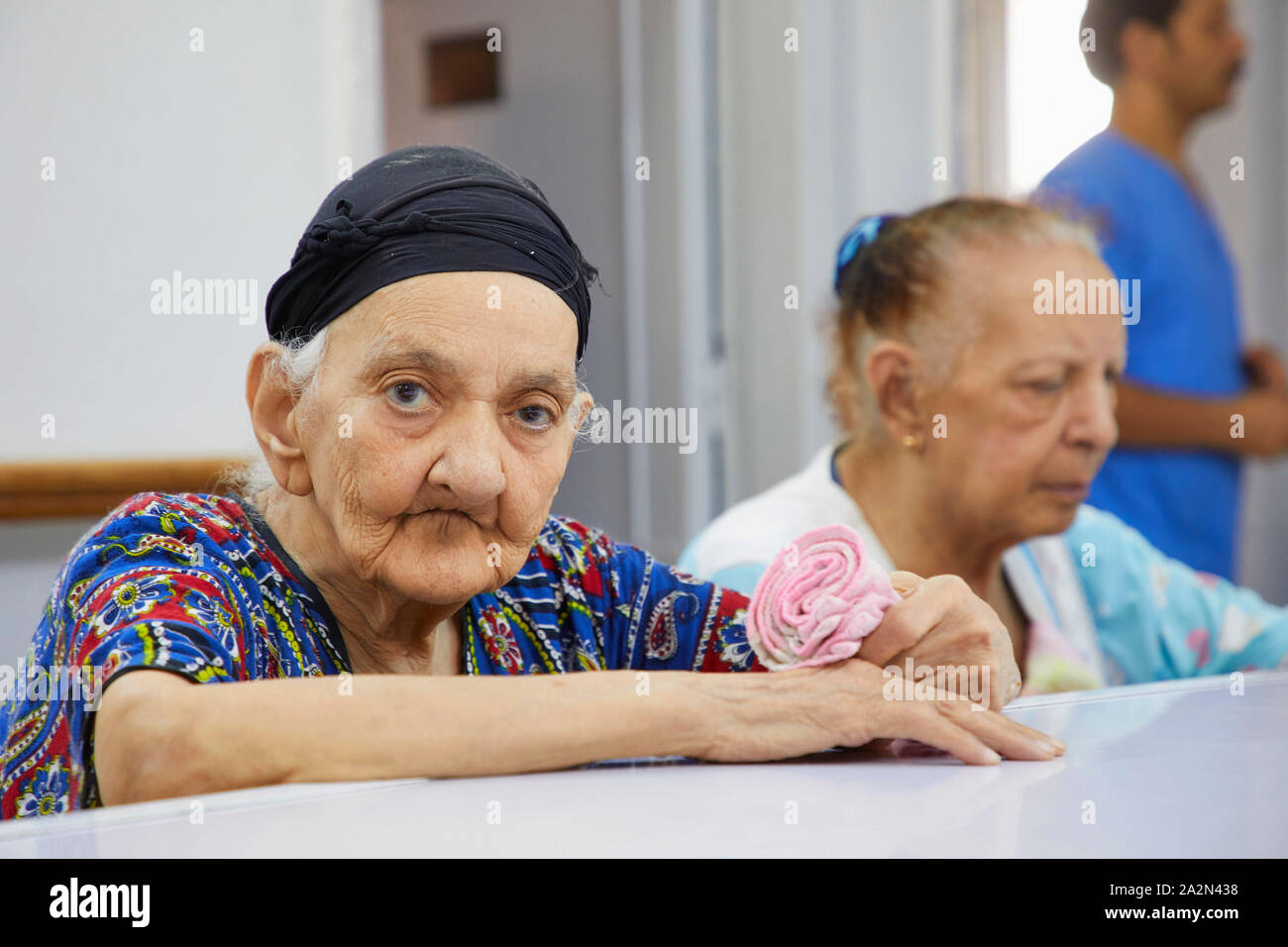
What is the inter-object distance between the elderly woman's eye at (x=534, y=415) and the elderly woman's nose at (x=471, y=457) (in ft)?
0.14

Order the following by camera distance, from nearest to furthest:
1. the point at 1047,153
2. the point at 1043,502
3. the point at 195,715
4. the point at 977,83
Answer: the point at 195,715, the point at 1043,502, the point at 1047,153, the point at 977,83

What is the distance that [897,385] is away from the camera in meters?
1.84

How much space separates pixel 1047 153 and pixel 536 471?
1.96m

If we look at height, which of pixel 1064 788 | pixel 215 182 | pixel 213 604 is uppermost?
pixel 215 182

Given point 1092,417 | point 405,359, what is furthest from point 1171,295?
point 405,359

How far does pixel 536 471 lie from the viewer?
3.40 feet

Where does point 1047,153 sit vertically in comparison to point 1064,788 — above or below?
above

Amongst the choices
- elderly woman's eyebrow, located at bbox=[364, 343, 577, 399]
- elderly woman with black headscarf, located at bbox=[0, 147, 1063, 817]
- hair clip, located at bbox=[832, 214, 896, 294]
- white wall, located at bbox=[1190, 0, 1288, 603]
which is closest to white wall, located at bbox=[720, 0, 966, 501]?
white wall, located at bbox=[1190, 0, 1288, 603]

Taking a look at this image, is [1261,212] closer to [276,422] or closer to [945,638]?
[945,638]

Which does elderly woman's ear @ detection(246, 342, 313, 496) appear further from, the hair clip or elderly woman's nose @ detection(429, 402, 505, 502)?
the hair clip
